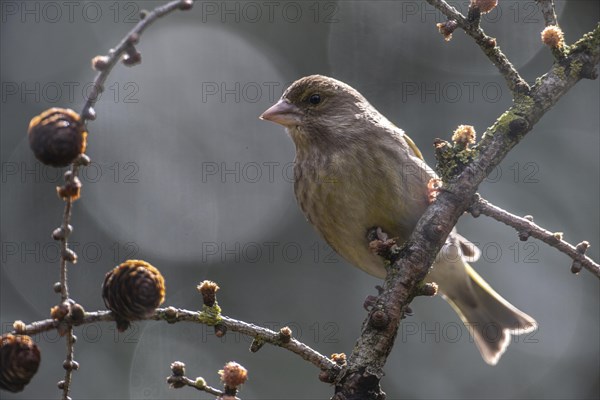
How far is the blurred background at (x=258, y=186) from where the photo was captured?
26.6 feet

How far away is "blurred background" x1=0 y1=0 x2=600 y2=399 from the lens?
812 cm

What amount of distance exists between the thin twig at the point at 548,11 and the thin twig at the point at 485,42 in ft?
0.84

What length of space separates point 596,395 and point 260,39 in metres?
5.13

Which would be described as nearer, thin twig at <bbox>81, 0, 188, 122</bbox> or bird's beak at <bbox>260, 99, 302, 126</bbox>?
thin twig at <bbox>81, 0, 188, 122</bbox>

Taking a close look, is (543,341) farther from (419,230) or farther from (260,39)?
(419,230)

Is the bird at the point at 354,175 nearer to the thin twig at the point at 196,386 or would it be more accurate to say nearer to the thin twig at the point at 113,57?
the thin twig at the point at 196,386

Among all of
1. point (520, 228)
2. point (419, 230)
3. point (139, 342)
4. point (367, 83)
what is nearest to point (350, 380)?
point (419, 230)

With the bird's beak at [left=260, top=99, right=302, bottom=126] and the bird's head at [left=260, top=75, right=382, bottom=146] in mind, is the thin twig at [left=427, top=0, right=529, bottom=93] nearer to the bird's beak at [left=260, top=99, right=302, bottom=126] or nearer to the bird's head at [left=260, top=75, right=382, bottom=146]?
the bird's head at [left=260, top=75, right=382, bottom=146]

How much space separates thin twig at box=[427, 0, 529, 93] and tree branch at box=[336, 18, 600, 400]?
0.02 meters

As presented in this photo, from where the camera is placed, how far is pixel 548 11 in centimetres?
311

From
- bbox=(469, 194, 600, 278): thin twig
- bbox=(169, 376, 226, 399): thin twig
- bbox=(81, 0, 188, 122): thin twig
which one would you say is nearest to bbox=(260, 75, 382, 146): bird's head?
bbox=(469, 194, 600, 278): thin twig

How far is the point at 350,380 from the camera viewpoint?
102 inches

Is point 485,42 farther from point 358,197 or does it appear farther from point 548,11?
point 358,197

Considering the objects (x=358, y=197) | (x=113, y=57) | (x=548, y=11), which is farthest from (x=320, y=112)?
(x=113, y=57)
